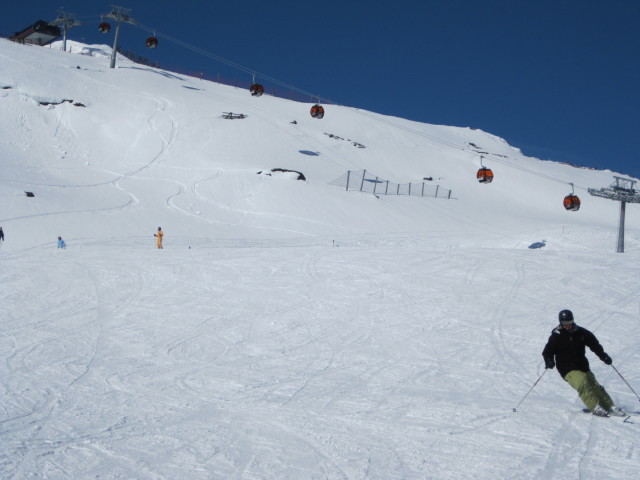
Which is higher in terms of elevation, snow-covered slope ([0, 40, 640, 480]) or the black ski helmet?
the black ski helmet

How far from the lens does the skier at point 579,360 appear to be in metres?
7.00

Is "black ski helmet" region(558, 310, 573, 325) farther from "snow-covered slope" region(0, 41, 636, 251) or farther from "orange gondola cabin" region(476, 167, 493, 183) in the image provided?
"orange gondola cabin" region(476, 167, 493, 183)

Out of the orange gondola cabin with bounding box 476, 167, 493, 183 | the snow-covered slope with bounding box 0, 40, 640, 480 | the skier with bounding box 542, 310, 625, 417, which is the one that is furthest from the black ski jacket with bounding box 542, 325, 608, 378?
the orange gondola cabin with bounding box 476, 167, 493, 183

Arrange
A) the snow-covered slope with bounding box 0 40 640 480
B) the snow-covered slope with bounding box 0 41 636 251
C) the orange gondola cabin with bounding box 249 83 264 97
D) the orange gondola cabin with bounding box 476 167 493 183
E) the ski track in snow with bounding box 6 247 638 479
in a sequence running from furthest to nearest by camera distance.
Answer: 1. the orange gondola cabin with bounding box 249 83 264 97
2. the orange gondola cabin with bounding box 476 167 493 183
3. the snow-covered slope with bounding box 0 41 636 251
4. the snow-covered slope with bounding box 0 40 640 480
5. the ski track in snow with bounding box 6 247 638 479

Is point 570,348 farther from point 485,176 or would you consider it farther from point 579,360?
point 485,176

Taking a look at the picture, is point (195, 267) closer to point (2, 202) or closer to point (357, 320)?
point (357, 320)

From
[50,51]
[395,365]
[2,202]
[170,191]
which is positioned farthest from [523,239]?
[50,51]

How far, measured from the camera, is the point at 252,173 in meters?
42.4

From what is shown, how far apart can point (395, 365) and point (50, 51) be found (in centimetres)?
6587

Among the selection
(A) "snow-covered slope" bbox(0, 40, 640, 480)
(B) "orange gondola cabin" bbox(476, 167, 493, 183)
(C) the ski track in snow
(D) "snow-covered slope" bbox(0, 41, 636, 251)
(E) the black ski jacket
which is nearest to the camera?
(C) the ski track in snow

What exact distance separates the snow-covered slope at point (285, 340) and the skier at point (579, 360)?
0.28 metres

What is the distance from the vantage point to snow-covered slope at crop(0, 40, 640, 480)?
578cm

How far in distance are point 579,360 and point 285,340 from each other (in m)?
5.42

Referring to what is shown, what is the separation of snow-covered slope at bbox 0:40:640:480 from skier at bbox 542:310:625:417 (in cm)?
28
